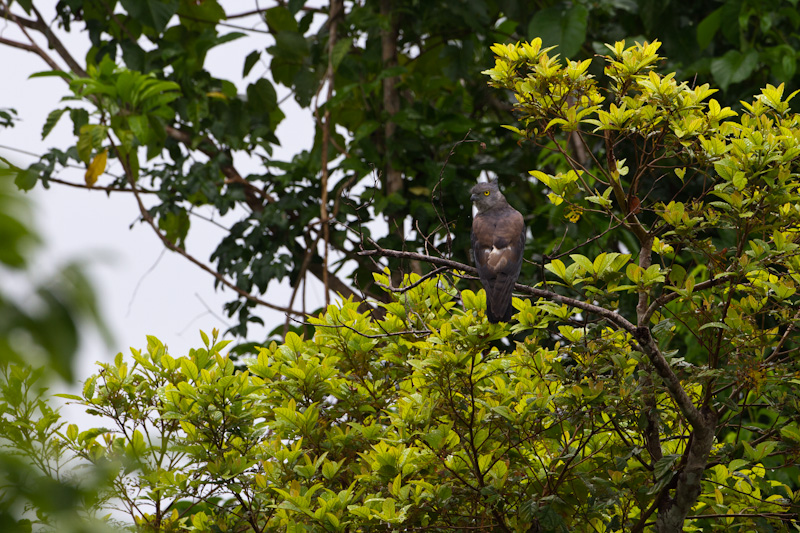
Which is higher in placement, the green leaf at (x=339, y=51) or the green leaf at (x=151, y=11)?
the green leaf at (x=151, y=11)

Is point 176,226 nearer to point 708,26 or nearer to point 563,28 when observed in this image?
point 563,28

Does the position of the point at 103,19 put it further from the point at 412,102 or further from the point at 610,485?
the point at 610,485

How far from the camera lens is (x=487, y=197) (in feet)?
10.8

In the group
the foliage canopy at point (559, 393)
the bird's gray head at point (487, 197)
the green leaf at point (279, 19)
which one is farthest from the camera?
Result: the green leaf at point (279, 19)

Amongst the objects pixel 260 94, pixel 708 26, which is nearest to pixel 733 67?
pixel 708 26

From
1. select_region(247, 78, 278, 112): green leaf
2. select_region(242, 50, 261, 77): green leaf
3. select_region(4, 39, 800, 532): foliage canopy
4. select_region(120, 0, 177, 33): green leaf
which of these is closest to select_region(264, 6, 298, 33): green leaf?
select_region(242, 50, 261, 77): green leaf

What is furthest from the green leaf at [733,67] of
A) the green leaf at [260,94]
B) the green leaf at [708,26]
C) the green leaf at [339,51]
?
the green leaf at [260,94]

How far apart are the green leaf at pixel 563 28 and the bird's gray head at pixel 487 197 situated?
3.76 feet

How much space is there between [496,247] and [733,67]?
2315 millimetres

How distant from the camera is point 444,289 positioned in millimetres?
2838

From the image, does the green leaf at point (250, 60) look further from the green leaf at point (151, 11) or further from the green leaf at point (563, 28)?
the green leaf at point (563, 28)

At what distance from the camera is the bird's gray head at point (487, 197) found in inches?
127

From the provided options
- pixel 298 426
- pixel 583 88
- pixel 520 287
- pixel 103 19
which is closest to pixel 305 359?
pixel 298 426

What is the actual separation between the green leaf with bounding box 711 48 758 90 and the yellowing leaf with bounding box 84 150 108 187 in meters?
3.35
